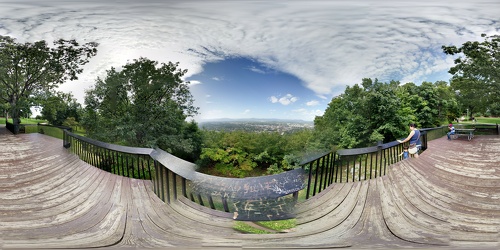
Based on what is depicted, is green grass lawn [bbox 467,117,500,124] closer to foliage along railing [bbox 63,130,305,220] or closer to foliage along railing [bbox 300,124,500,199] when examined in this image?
foliage along railing [bbox 300,124,500,199]

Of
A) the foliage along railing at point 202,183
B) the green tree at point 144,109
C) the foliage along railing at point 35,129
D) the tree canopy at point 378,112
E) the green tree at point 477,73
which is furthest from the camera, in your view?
the foliage along railing at point 35,129

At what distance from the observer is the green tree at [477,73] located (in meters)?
2.17

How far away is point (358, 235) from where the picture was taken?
2336 millimetres

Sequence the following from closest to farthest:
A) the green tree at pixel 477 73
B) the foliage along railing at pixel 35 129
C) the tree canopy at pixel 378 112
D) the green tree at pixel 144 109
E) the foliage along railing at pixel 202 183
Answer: the tree canopy at pixel 378 112, the green tree at pixel 144 109, the foliage along railing at pixel 202 183, the green tree at pixel 477 73, the foliage along railing at pixel 35 129

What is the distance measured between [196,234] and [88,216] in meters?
0.89

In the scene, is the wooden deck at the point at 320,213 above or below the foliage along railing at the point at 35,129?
below

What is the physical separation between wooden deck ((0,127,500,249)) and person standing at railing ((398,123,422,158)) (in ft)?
0.41

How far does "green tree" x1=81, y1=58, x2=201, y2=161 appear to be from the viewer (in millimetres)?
1927

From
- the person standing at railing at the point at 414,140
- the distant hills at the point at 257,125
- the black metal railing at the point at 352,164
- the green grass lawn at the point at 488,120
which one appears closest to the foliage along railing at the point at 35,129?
the distant hills at the point at 257,125

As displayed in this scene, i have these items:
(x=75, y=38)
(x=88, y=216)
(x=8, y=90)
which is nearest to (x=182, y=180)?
(x=88, y=216)

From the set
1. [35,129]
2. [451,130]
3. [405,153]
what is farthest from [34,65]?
[451,130]

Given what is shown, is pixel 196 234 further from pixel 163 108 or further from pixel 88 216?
pixel 163 108

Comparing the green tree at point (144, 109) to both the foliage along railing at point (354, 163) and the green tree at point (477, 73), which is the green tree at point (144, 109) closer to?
the foliage along railing at point (354, 163)

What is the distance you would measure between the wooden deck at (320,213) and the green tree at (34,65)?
37cm
